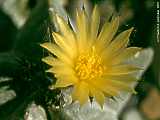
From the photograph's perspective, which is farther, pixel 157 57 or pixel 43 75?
pixel 157 57

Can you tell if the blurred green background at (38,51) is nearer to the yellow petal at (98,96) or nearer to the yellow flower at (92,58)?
the yellow flower at (92,58)

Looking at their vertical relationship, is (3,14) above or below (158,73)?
above

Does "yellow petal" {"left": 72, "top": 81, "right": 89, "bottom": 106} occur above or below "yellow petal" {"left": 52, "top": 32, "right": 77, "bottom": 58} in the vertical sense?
below

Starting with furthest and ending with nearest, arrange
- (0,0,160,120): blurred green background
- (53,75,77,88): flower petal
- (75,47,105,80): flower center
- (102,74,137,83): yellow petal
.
A: (0,0,160,120): blurred green background
(75,47,105,80): flower center
(102,74,137,83): yellow petal
(53,75,77,88): flower petal

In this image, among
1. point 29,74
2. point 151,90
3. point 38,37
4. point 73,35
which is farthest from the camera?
point 151,90

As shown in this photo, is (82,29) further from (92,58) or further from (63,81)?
(63,81)

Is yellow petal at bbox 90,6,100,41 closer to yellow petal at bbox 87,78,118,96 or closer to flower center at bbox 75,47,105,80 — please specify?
flower center at bbox 75,47,105,80

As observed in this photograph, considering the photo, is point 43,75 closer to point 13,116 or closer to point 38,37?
point 13,116

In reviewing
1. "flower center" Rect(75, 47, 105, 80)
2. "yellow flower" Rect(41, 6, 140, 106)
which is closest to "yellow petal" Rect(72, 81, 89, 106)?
"yellow flower" Rect(41, 6, 140, 106)

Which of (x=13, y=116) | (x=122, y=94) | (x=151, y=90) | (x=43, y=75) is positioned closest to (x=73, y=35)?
(x=43, y=75)
